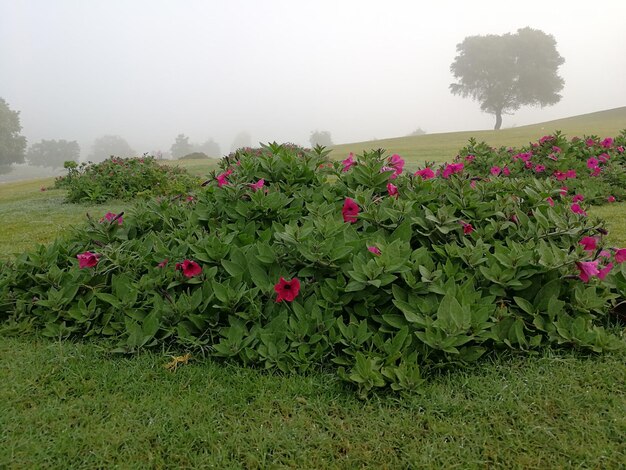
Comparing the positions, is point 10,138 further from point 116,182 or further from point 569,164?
point 569,164

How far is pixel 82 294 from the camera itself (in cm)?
314

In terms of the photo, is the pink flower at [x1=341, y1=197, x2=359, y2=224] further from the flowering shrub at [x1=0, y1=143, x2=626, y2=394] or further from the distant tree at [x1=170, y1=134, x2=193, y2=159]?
the distant tree at [x1=170, y1=134, x2=193, y2=159]

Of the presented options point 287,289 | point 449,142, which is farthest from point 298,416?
point 449,142

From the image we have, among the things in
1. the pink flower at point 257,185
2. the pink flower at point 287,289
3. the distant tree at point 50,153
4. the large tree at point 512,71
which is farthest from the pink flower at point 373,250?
the distant tree at point 50,153

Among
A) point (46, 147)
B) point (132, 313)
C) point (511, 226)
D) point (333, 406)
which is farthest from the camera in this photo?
point (46, 147)

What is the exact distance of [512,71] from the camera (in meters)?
58.2

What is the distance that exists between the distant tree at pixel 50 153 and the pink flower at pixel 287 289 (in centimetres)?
12041

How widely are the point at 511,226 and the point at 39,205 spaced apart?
1105cm

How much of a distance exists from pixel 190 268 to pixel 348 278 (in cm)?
105

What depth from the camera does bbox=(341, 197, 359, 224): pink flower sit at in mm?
→ 3174

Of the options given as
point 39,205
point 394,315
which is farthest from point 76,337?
point 39,205

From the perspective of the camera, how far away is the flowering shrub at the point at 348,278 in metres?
2.48

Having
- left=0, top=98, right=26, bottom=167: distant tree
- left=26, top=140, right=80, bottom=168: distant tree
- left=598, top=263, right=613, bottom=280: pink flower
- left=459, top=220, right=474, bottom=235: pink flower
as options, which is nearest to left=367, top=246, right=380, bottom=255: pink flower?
left=459, top=220, right=474, bottom=235: pink flower

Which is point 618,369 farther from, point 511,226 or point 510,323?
point 511,226
